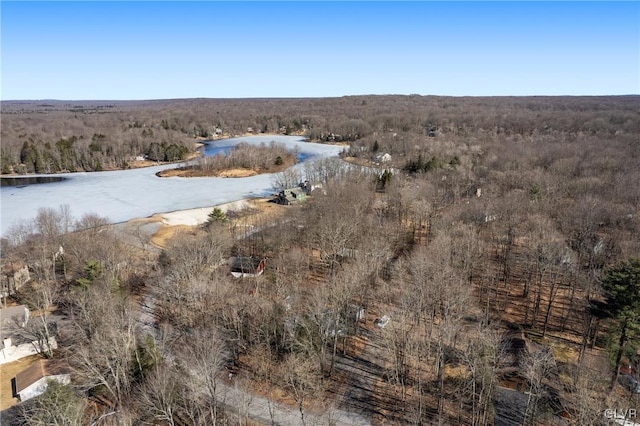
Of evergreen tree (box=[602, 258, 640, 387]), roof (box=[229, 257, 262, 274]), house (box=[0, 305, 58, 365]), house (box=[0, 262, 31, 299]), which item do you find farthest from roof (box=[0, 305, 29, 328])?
evergreen tree (box=[602, 258, 640, 387])

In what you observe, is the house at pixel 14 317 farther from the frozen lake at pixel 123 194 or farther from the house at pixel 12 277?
the frozen lake at pixel 123 194

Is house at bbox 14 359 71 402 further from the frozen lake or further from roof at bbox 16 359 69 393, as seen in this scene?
the frozen lake

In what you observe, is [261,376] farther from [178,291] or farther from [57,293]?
[57,293]

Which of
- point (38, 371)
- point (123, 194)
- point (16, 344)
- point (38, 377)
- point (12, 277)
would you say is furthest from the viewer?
point (123, 194)

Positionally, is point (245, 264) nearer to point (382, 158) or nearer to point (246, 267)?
point (246, 267)

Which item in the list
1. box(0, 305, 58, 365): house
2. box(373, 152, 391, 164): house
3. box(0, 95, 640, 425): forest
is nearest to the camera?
box(0, 95, 640, 425): forest

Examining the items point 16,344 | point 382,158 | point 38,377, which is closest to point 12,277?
point 16,344

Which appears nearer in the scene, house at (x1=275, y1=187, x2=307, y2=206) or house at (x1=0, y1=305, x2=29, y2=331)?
house at (x1=0, y1=305, x2=29, y2=331)
